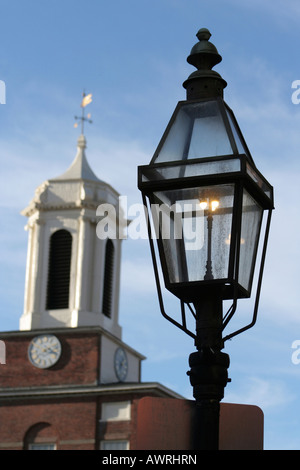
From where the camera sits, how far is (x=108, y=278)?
41438mm

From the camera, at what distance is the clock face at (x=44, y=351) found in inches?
1572

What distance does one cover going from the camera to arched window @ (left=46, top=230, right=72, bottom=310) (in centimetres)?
4034

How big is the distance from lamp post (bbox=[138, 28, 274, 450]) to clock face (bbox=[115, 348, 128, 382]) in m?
36.0

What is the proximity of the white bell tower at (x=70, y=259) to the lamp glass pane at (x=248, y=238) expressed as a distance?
34.8 m

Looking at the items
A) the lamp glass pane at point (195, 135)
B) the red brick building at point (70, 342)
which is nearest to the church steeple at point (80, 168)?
the red brick building at point (70, 342)

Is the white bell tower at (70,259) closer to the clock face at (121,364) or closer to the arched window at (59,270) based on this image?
the arched window at (59,270)

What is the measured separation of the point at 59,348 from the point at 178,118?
35.3 m

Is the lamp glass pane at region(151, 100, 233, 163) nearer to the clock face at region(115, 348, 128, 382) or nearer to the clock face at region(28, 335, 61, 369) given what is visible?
the clock face at region(28, 335, 61, 369)

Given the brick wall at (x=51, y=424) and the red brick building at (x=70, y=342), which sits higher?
the red brick building at (x=70, y=342)

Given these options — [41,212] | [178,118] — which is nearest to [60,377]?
[41,212]

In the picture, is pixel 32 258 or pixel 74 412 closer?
pixel 74 412

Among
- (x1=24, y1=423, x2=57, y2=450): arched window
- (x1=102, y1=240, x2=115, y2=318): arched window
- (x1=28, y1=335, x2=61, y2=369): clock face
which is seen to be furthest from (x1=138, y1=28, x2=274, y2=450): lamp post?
(x1=102, y1=240, x2=115, y2=318): arched window
